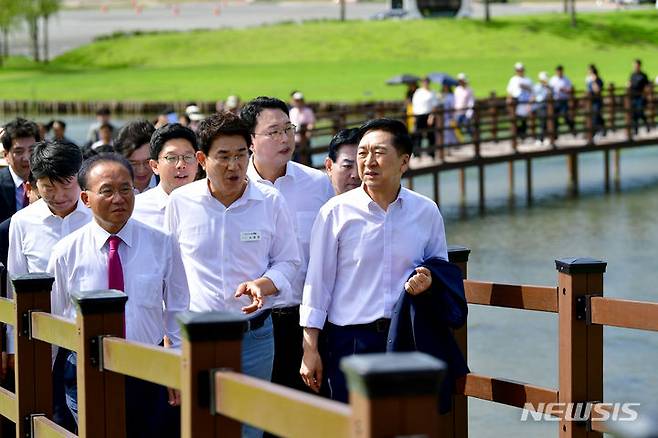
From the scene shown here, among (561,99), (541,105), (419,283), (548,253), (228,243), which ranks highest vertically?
(561,99)

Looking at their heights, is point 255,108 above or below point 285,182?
above

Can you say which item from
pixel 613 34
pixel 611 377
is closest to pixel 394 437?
pixel 611 377

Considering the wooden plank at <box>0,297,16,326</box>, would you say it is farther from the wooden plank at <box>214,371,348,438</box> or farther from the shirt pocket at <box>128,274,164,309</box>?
the wooden plank at <box>214,371,348,438</box>

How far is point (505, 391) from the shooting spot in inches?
260

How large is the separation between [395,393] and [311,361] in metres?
2.66

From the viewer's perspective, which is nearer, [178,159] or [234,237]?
[234,237]

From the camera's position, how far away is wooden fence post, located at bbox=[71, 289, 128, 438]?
539 cm

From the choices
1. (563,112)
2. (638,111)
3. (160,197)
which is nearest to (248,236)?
(160,197)

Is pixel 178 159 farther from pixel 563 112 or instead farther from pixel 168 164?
pixel 563 112

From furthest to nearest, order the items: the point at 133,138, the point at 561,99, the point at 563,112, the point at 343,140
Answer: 1. the point at 563,112
2. the point at 561,99
3. the point at 133,138
4. the point at 343,140

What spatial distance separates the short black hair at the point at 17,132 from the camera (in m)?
8.86

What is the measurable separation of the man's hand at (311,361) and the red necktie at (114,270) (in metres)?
0.78

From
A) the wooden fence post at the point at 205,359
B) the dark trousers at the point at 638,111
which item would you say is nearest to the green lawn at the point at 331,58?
the dark trousers at the point at 638,111

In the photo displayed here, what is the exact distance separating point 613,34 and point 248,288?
7162 centimetres
